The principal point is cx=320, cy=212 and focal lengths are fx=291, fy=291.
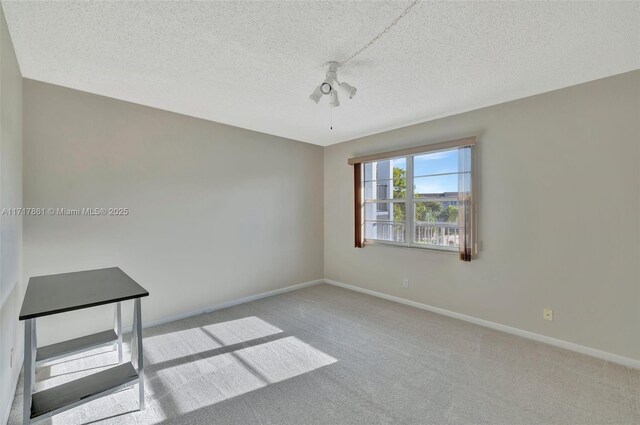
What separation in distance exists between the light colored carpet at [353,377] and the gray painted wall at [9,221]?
1.00 feet

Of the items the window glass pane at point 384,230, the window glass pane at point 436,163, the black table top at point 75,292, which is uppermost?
the window glass pane at point 436,163

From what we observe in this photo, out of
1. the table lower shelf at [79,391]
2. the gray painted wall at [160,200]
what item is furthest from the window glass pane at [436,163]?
the table lower shelf at [79,391]

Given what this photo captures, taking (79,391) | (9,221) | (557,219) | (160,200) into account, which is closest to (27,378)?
(79,391)

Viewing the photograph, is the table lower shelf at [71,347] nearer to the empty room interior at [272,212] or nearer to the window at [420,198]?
the empty room interior at [272,212]

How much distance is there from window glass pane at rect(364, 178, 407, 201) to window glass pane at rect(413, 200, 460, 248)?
308 mm

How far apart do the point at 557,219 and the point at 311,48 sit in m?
2.77

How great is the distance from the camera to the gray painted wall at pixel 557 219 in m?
2.50

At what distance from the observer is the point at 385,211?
14.2ft

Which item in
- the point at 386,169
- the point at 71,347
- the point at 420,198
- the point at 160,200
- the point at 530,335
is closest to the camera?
the point at 71,347

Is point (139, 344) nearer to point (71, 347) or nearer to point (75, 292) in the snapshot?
point (75, 292)

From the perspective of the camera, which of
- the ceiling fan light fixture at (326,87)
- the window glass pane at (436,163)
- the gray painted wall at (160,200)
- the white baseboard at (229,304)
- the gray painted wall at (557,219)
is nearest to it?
the ceiling fan light fixture at (326,87)

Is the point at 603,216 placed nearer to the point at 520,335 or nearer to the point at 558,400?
the point at 520,335

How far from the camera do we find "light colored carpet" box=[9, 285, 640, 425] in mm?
1907

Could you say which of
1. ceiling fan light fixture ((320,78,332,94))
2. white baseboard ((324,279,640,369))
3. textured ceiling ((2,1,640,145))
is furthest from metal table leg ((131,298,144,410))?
white baseboard ((324,279,640,369))
